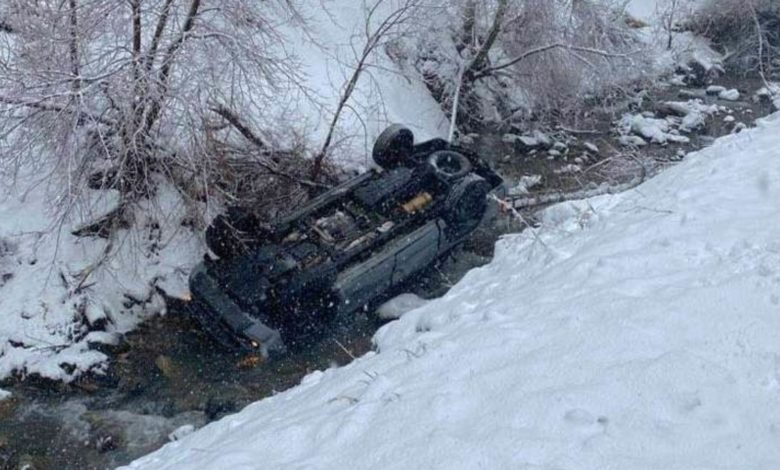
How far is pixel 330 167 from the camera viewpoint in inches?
451

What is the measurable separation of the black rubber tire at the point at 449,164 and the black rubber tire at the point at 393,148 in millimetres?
458

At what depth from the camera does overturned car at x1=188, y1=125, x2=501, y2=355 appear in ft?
28.1

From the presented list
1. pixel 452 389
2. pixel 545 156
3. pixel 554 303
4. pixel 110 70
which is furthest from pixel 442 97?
pixel 452 389

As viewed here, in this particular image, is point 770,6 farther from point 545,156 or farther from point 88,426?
point 88,426

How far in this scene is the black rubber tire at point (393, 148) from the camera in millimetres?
10328

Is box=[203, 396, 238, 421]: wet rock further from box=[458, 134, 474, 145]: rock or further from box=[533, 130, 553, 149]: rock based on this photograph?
box=[533, 130, 553, 149]: rock

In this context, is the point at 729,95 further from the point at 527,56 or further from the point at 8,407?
the point at 8,407

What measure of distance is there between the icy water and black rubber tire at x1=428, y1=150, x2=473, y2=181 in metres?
0.82

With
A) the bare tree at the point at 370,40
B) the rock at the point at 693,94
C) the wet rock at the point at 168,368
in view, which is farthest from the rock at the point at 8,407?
the rock at the point at 693,94

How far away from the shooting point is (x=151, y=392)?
8875 millimetres

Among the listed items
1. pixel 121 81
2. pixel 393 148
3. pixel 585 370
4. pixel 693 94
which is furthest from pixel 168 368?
pixel 693 94

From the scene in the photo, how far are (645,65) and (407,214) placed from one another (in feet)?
25.3

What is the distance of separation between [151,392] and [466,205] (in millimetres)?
4160

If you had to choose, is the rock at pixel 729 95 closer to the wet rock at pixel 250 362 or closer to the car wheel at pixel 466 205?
the car wheel at pixel 466 205
